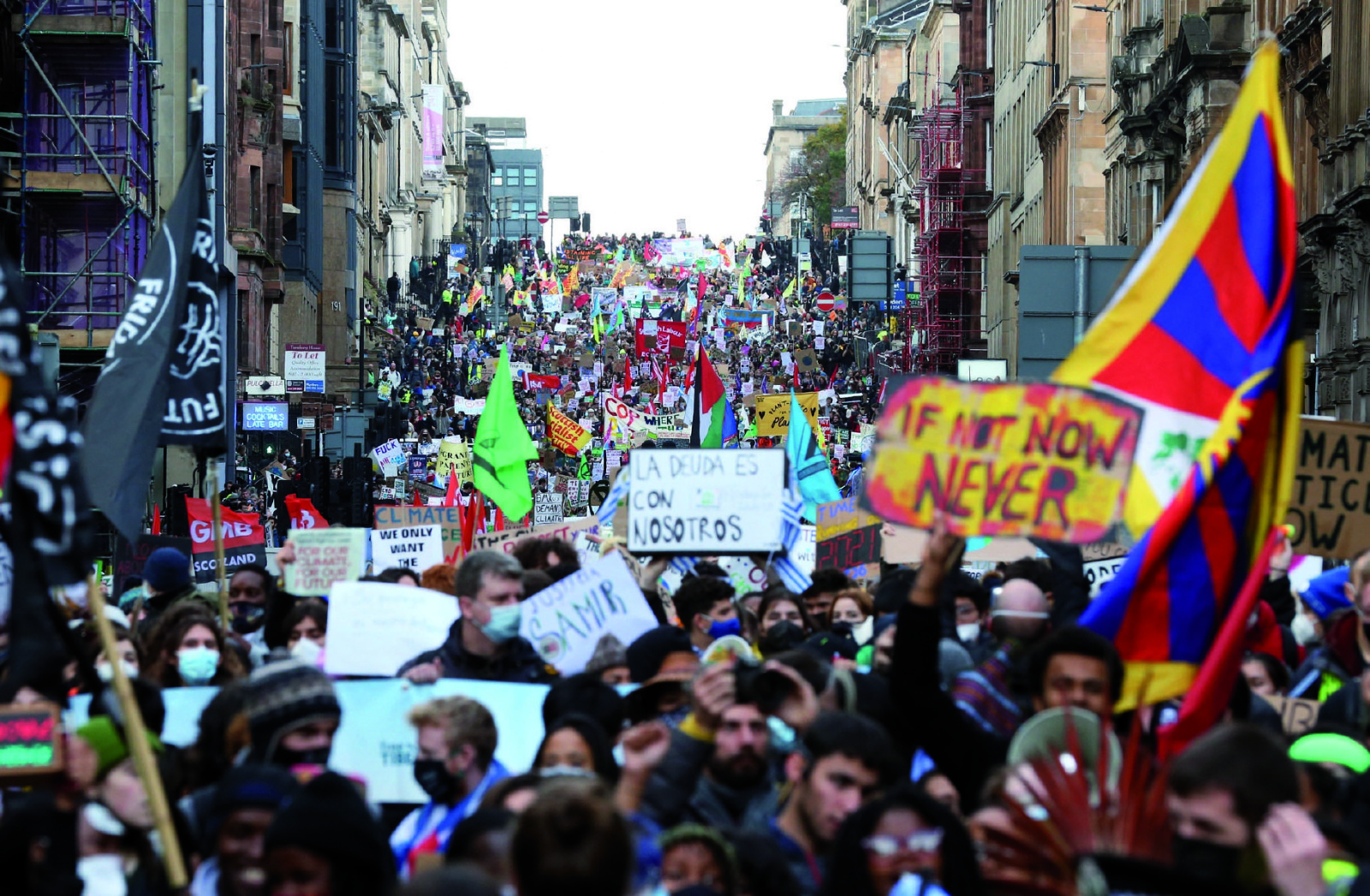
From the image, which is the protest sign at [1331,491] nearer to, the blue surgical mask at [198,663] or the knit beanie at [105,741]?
the blue surgical mask at [198,663]

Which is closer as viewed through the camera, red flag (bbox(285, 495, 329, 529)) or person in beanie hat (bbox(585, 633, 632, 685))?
person in beanie hat (bbox(585, 633, 632, 685))

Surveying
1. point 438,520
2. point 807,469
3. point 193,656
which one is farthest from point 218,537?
point 807,469

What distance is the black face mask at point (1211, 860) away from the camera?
4398 mm

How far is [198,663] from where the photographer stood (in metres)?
8.08

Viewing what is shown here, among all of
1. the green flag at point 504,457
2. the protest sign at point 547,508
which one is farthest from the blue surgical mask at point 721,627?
the protest sign at point 547,508

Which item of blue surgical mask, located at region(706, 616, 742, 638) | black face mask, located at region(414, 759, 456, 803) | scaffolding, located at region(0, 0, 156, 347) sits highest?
scaffolding, located at region(0, 0, 156, 347)

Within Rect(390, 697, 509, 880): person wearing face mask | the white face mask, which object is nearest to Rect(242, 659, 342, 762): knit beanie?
Rect(390, 697, 509, 880): person wearing face mask

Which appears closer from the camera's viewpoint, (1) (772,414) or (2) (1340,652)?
(2) (1340,652)

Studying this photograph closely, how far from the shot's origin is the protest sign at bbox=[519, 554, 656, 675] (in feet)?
29.5

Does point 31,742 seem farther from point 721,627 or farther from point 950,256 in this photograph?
point 950,256

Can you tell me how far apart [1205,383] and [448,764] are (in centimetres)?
283

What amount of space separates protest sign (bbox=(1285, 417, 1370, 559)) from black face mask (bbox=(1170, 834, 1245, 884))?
5577 mm

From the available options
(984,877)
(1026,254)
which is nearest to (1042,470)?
(984,877)

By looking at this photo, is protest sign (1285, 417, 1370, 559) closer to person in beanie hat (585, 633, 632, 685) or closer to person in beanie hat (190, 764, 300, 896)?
person in beanie hat (585, 633, 632, 685)
